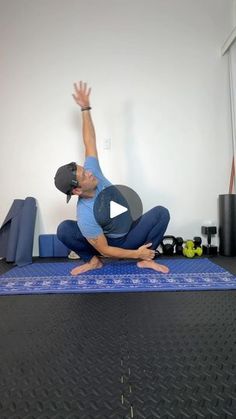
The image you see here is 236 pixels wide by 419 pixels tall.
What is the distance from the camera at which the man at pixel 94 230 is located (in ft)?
5.62

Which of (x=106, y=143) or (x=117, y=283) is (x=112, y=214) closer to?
(x=117, y=283)

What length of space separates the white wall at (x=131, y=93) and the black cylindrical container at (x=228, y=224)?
0.64 feet

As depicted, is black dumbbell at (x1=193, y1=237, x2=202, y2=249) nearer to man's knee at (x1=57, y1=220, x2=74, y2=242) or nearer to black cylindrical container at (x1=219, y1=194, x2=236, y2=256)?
black cylindrical container at (x1=219, y1=194, x2=236, y2=256)

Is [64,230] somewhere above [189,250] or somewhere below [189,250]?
above

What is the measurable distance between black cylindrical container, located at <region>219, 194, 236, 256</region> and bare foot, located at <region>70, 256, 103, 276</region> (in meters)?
1.13

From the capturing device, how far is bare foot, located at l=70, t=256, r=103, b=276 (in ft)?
6.24

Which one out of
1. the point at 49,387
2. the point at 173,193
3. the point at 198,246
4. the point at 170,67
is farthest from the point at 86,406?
the point at 170,67

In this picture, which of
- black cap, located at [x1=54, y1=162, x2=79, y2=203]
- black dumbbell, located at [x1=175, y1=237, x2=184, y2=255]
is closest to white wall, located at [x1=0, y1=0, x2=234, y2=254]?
black dumbbell, located at [x1=175, y1=237, x2=184, y2=255]

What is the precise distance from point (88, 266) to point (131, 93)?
165 centimetres

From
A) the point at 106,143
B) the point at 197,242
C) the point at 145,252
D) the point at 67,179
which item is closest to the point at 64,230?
the point at 67,179

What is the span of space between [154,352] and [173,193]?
1.77 meters

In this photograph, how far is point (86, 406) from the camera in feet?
2.35

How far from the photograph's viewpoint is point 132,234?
1982mm

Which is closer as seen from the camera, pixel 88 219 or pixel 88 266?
pixel 88 219
